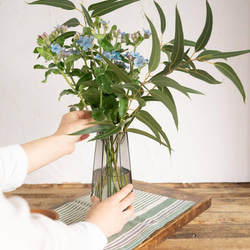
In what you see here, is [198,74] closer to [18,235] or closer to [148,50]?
[18,235]

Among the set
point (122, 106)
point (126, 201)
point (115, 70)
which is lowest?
point (126, 201)

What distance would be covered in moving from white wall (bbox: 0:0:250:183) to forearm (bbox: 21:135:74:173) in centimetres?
147

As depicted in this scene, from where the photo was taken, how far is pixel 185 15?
239 centimetres

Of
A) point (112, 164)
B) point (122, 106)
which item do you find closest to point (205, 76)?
point (122, 106)

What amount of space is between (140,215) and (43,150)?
17.4 inches

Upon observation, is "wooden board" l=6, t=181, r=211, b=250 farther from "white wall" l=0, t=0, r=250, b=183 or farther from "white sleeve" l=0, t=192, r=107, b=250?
"white sleeve" l=0, t=192, r=107, b=250

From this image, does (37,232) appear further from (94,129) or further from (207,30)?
(207,30)

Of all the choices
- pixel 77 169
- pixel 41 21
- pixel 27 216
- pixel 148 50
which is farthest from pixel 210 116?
pixel 27 216

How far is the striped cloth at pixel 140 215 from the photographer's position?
3.42 feet

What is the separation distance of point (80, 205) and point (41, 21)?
1.57 meters

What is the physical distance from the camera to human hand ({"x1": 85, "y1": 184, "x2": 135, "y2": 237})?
0.88 meters

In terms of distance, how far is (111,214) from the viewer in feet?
3.03

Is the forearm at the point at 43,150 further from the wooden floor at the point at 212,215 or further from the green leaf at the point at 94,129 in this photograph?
the wooden floor at the point at 212,215

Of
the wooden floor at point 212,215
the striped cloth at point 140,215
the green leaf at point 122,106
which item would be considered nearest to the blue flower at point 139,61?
the green leaf at point 122,106
